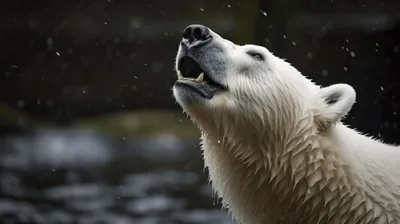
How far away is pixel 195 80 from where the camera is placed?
241 cm

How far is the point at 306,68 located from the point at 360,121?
3.14 feet

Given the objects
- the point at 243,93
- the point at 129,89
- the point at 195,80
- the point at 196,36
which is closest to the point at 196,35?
the point at 196,36

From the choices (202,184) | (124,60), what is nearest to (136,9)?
(124,60)

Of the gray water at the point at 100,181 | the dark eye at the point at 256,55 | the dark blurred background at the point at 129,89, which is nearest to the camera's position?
the dark eye at the point at 256,55

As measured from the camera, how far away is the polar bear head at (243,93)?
94.0 inches

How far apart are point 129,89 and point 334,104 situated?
5.67m

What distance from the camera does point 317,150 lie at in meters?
2.43

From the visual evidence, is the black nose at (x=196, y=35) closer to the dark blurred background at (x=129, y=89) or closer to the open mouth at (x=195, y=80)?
the open mouth at (x=195, y=80)

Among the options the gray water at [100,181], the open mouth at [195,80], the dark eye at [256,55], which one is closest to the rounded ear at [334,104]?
the dark eye at [256,55]

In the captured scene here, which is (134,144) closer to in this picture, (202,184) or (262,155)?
(202,184)

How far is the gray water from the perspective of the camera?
17.1ft

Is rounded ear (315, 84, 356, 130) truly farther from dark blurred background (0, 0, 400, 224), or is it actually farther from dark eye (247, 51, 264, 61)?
dark blurred background (0, 0, 400, 224)

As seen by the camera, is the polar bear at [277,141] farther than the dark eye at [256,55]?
No

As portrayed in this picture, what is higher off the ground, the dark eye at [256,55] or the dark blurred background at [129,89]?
the dark blurred background at [129,89]
